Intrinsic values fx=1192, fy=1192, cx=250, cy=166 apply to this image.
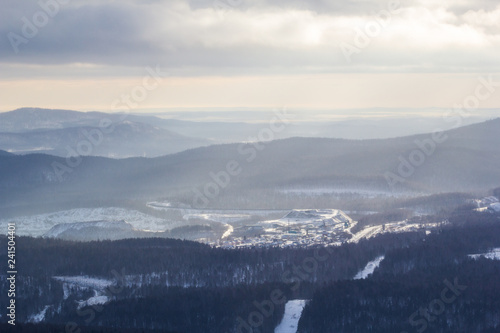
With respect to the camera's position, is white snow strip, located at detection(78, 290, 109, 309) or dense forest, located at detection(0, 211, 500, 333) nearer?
dense forest, located at detection(0, 211, 500, 333)

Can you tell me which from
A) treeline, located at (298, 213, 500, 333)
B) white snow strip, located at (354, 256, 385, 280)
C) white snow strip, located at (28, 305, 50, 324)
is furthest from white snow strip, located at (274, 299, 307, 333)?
white snow strip, located at (28, 305, 50, 324)

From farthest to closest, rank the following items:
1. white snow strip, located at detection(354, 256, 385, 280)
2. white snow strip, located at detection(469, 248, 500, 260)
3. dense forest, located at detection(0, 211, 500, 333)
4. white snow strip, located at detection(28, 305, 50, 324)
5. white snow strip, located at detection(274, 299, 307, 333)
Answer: white snow strip, located at detection(469, 248, 500, 260), white snow strip, located at detection(354, 256, 385, 280), white snow strip, located at detection(28, 305, 50, 324), white snow strip, located at detection(274, 299, 307, 333), dense forest, located at detection(0, 211, 500, 333)

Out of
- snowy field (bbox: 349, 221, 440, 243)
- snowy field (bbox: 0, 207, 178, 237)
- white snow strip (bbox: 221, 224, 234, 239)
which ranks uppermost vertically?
snowy field (bbox: 0, 207, 178, 237)

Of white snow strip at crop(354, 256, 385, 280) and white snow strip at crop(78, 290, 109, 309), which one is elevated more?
white snow strip at crop(354, 256, 385, 280)

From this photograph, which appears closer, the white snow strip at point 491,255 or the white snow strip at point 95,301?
the white snow strip at point 95,301

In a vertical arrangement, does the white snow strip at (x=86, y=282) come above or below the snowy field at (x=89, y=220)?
below

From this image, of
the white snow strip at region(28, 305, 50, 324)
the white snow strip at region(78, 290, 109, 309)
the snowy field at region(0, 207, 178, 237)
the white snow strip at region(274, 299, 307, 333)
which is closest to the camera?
the white snow strip at region(274, 299, 307, 333)

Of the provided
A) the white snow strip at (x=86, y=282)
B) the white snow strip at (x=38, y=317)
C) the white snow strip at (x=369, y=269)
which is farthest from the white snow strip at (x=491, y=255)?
the white snow strip at (x=38, y=317)

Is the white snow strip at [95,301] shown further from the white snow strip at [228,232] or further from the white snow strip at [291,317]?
the white snow strip at [228,232]

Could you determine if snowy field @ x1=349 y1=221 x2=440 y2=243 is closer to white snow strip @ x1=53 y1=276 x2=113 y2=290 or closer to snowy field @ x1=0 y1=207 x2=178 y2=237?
snowy field @ x1=0 y1=207 x2=178 y2=237
